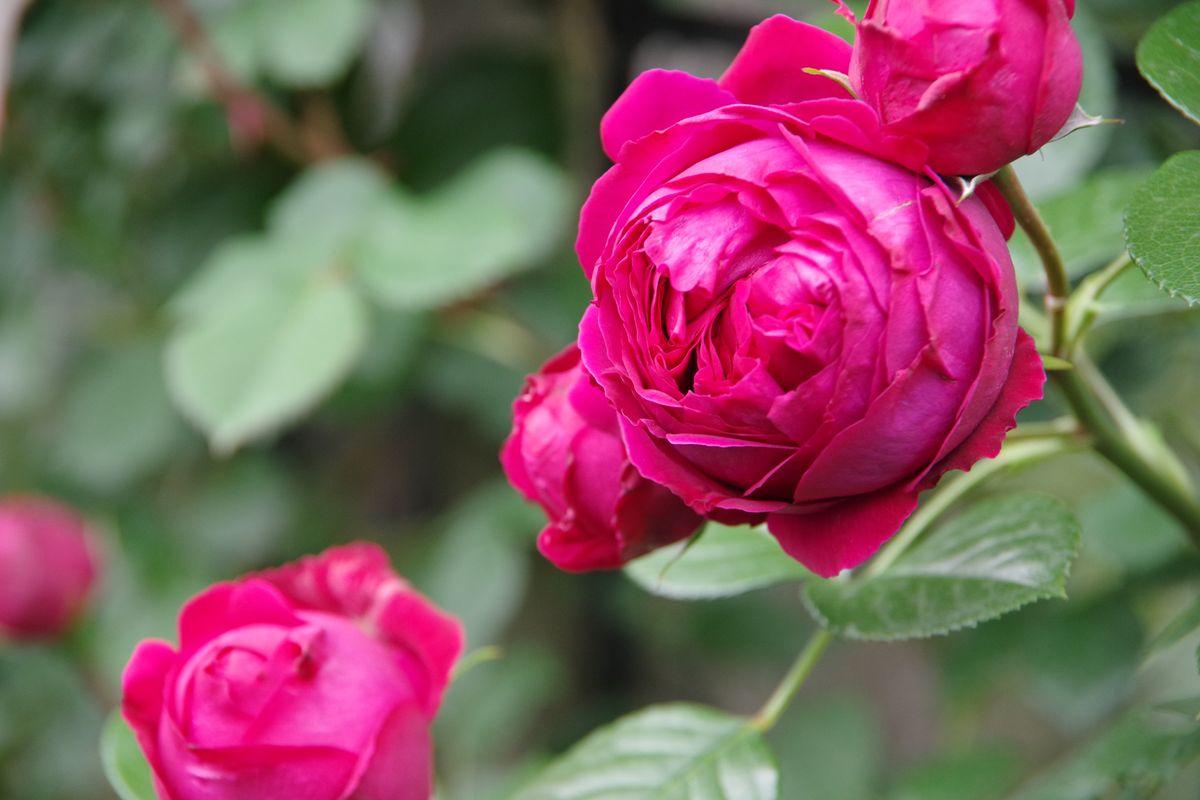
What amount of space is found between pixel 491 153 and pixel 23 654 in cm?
69

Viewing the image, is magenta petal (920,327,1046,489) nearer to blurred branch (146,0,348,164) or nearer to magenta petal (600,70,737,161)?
magenta petal (600,70,737,161)

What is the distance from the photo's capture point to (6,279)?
43.6 inches

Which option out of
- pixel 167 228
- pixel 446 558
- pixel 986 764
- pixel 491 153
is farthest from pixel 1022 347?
pixel 167 228

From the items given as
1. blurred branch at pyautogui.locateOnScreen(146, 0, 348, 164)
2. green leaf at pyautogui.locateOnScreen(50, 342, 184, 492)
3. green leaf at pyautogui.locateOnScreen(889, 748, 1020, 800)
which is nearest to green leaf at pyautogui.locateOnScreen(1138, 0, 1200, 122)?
green leaf at pyautogui.locateOnScreen(889, 748, 1020, 800)

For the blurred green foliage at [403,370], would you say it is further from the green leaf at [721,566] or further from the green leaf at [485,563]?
the green leaf at [721,566]

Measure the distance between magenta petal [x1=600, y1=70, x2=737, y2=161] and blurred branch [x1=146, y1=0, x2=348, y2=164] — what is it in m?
0.69

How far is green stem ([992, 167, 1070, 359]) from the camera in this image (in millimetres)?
297

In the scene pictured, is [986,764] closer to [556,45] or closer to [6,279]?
[556,45]

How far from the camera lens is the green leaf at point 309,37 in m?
0.85

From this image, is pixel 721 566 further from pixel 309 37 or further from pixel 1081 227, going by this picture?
pixel 309 37

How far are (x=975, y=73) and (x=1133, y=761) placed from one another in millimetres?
323

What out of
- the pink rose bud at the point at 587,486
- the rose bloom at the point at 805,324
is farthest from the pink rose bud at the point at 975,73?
the pink rose bud at the point at 587,486

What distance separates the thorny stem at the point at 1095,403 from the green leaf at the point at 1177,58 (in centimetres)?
5

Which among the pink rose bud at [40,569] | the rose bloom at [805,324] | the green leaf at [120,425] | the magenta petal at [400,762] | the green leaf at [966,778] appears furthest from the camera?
the green leaf at [120,425]
